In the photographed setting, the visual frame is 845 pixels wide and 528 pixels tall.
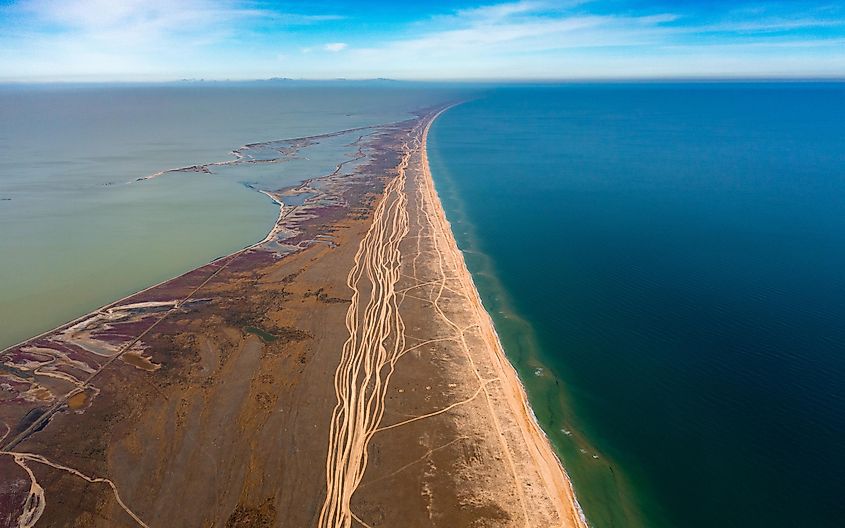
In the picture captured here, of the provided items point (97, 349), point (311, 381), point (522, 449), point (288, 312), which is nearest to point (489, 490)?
point (522, 449)

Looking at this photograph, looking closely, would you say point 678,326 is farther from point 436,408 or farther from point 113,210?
point 113,210

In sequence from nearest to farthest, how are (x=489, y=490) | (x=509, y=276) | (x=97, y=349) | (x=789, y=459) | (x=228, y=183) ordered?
(x=489, y=490) → (x=789, y=459) → (x=97, y=349) → (x=509, y=276) → (x=228, y=183)

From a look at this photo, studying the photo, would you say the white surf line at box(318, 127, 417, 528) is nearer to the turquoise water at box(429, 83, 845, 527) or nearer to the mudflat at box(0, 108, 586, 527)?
the mudflat at box(0, 108, 586, 527)

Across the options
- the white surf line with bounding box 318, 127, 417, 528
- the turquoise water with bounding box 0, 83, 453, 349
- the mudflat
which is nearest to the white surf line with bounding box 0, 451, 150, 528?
the mudflat

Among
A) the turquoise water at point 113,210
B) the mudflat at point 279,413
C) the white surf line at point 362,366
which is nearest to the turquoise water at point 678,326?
the mudflat at point 279,413

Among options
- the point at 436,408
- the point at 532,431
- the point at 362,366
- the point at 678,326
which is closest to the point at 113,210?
the point at 362,366

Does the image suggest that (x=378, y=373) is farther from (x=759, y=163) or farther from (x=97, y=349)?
(x=759, y=163)
